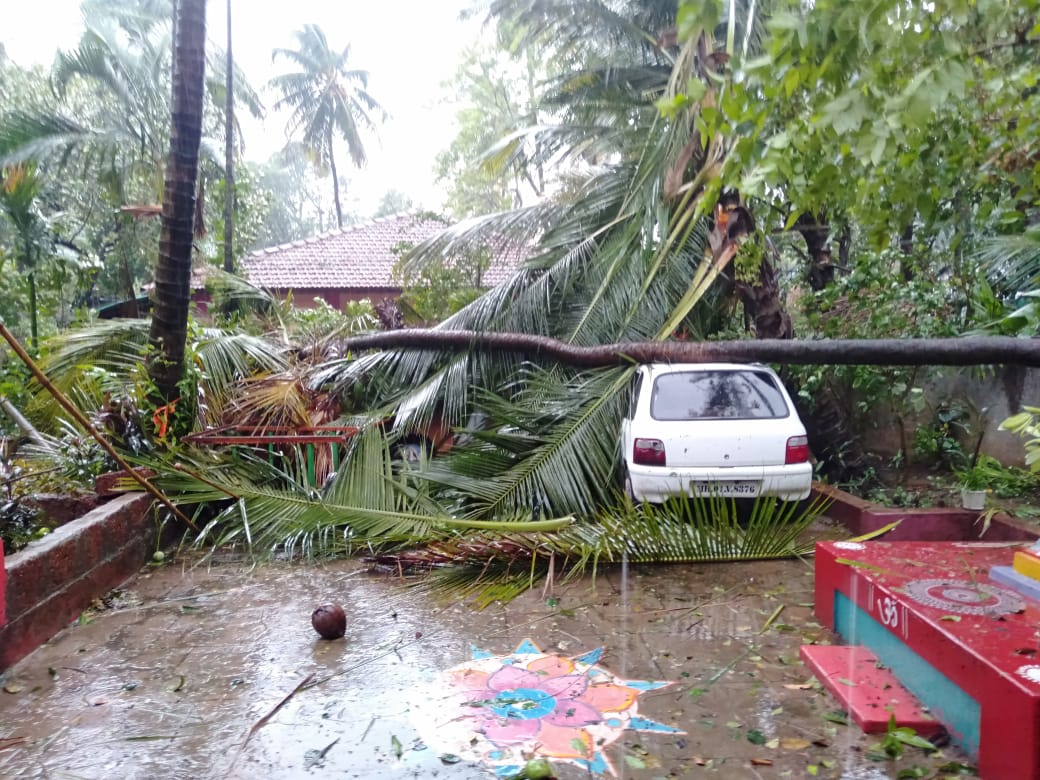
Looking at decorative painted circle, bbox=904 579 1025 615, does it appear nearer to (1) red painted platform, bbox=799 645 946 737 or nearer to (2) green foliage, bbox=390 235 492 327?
(1) red painted platform, bbox=799 645 946 737

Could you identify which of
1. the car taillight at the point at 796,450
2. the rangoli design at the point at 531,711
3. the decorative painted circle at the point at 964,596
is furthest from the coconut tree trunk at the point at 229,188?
the decorative painted circle at the point at 964,596

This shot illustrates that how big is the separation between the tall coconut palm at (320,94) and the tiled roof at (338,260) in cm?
862

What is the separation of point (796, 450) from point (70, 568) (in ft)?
17.0

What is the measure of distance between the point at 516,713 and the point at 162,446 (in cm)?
443

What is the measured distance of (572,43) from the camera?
1155 cm

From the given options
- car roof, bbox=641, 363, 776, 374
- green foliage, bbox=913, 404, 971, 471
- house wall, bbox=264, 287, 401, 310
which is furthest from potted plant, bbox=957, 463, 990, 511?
house wall, bbox=264, 287, 401, 310

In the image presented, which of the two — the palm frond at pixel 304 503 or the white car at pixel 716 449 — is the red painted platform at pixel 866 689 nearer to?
the white car at pixel 716 449

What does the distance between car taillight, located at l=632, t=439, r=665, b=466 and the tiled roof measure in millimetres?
12976

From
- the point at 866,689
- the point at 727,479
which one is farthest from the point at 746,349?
the point at 866,689

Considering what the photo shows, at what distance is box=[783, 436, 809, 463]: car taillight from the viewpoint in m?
6.06

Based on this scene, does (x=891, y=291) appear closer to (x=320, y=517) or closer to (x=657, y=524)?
(x=657, y=524)

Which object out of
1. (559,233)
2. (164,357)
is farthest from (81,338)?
(559,233)

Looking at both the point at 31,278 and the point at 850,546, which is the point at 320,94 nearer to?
the point at 31,278

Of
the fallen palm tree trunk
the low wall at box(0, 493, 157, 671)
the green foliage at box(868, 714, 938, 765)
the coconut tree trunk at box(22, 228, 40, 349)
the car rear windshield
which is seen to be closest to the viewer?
the green foliage at box(868, 714, 938, 765)
